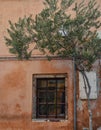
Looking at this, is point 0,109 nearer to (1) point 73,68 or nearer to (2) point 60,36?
(1) point 73,68

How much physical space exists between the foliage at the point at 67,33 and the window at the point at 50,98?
2.22 m

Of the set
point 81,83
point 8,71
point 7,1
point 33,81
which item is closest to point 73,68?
point 81,83

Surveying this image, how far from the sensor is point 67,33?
10.2 meters

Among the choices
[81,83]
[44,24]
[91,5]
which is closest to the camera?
[44,24]

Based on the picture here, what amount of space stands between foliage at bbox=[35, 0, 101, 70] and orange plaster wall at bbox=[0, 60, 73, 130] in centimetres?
196

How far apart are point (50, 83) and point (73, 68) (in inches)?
36.0

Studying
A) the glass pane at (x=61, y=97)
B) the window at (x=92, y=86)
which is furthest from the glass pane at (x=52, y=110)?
the window at (x=92, y=86)

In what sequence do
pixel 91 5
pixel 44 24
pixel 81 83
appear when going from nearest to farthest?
pixel 44 24
pixel 91 5
pixel 81 83

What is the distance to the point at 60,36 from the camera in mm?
10102

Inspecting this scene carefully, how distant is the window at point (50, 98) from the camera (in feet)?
40.5

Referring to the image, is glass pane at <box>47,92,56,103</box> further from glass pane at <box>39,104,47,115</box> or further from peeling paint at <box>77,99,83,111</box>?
peeling paint at <box>77,99,83,111</box>

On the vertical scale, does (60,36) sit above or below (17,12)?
below

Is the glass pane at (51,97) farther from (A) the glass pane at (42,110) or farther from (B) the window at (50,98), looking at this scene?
(A) the glass pane at (42,110)

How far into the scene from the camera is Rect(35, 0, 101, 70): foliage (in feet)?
32.8
